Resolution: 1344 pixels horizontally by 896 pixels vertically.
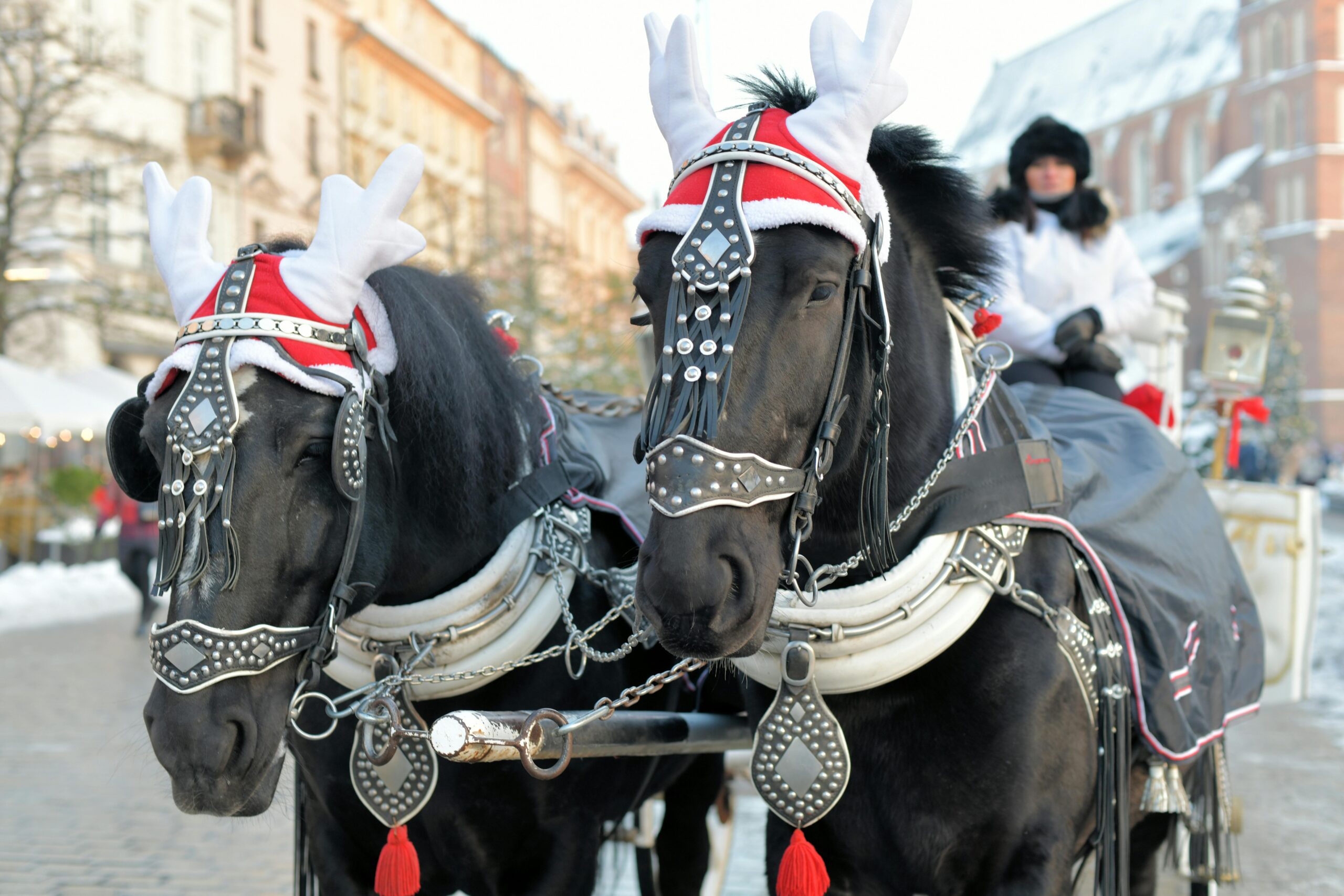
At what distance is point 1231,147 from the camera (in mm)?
60438

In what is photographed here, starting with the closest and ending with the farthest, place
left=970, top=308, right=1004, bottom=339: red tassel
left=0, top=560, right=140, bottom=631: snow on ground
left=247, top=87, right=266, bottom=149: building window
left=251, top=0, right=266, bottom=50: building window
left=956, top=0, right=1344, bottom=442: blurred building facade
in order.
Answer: left=970, top=308, right=1004, bottom=339: red tassel < left=0, top=560, right=140, bottom=631: snow on ground < left=247, top=87, right=266, bottom=149: building window < left=251, top=0, right=266, bottom=50: building window < left=956, top=0, right=1344, bottom=442: blurred building facade

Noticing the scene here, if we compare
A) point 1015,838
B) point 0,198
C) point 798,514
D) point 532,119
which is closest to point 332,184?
point 798,514

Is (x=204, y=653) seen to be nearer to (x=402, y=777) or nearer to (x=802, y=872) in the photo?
(x=402, y=777)

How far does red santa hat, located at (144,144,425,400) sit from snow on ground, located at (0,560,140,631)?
41.0 ft

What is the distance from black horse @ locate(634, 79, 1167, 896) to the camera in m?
2.04

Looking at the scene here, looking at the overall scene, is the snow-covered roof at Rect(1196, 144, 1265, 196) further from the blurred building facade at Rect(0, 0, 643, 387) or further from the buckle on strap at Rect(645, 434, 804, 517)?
the buckle on strap at Rect(645, 434, 804, 517)

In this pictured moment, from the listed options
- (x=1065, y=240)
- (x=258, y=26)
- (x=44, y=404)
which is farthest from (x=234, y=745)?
(x=258, y=26)

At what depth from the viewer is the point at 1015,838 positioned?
2.36m

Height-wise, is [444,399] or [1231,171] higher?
[1231,171]

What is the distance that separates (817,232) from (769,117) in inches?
10.7

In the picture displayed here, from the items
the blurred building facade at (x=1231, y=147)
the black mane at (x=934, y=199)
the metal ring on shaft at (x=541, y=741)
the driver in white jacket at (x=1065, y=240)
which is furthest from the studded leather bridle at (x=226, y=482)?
the blurred building facade at (x=1231, y=147)

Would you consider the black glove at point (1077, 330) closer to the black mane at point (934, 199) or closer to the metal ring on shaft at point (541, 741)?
the black mane at point (934, 199)

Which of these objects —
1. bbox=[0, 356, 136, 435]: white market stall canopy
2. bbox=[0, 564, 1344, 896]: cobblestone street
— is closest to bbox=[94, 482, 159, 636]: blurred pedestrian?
bbox=[0, 356, 136, 435]: white market stall canopy

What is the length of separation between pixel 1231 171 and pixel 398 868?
61288mm
